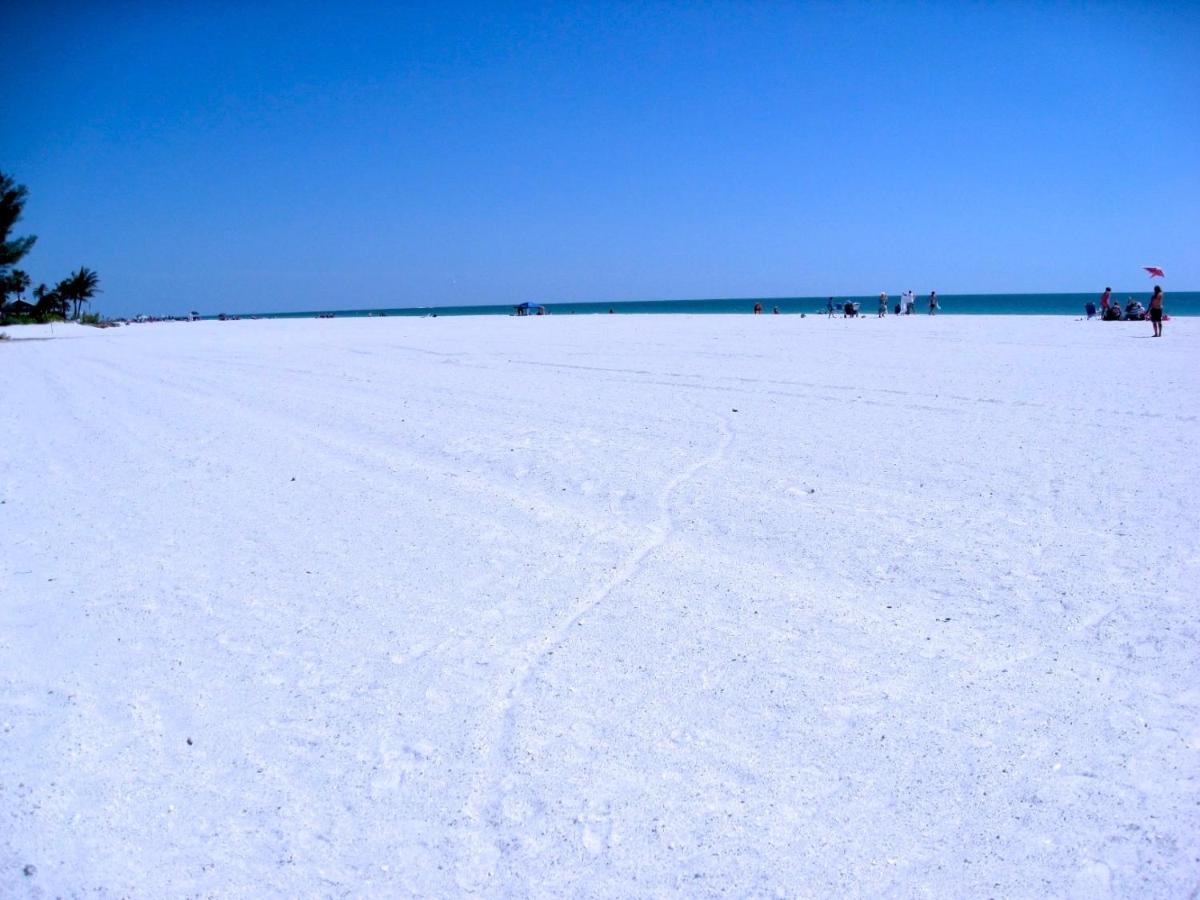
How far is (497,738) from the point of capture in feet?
9.13

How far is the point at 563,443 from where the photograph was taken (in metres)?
7.28

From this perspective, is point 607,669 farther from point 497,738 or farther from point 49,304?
point 49,304

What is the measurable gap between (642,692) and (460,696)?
0.74 meters

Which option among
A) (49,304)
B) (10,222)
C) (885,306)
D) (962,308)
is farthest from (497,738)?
(962,308)

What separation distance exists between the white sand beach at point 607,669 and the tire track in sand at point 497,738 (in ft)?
0.04

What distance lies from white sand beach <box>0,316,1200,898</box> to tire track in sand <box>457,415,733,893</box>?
0.01 meters

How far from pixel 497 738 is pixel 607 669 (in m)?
0.62

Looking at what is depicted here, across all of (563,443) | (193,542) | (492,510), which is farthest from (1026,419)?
(193,542)

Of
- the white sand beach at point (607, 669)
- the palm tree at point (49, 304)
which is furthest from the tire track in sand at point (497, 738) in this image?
the palm tree at point (49, 304)

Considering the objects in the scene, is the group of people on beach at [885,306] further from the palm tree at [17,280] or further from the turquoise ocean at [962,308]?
the palm tree at [17,280]

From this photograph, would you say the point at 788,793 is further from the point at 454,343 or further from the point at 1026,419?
the point at 454,343

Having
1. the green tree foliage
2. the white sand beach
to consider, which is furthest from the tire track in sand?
the green tree foliage

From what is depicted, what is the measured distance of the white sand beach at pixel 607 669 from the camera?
227cm

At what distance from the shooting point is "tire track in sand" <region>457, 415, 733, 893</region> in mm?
2236
